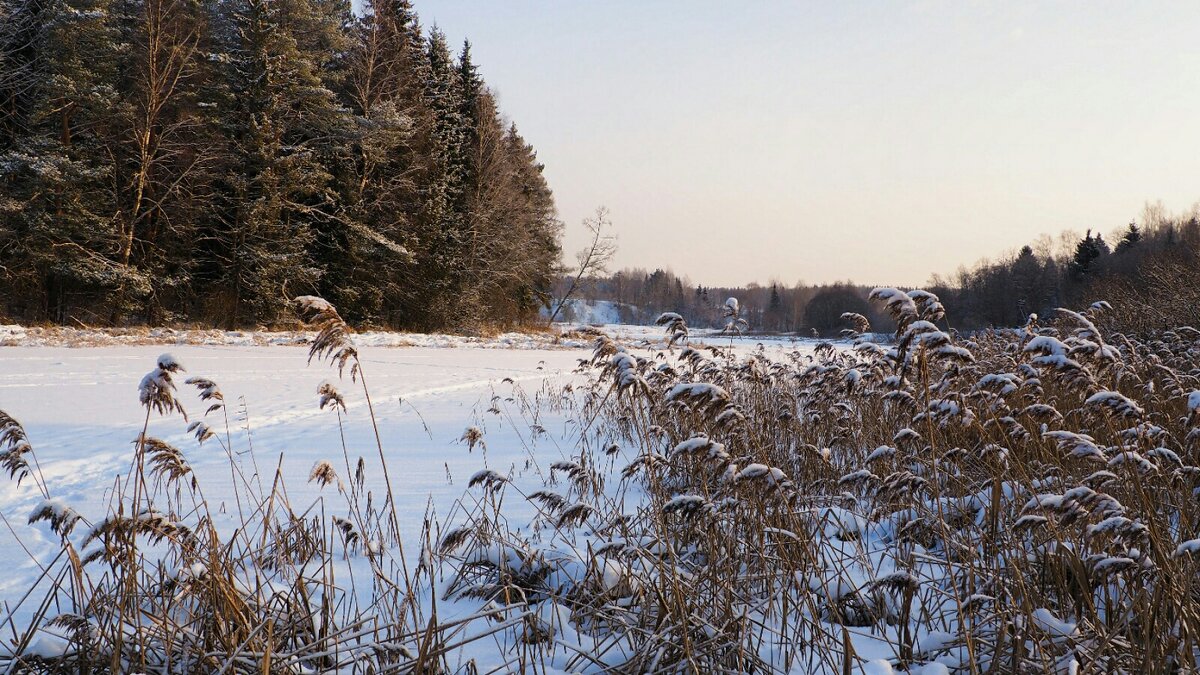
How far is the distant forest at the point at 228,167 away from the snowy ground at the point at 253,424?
17.1ft

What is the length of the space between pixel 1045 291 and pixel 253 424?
54.9 meters

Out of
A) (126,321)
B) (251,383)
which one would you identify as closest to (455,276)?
(126,321)

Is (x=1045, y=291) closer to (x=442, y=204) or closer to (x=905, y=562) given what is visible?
(x=442, y=204)

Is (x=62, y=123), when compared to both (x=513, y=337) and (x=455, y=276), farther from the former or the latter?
(x=513, y=337)

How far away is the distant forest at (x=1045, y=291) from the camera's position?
536 inches

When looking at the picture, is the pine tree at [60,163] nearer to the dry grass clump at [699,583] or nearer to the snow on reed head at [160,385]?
the dry grass clump at [699,583]

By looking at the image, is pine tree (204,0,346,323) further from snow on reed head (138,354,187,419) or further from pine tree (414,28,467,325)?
snow on reed head (138,354,187,419)

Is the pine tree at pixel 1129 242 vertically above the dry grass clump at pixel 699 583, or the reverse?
the pine tree at pixel 1129 242

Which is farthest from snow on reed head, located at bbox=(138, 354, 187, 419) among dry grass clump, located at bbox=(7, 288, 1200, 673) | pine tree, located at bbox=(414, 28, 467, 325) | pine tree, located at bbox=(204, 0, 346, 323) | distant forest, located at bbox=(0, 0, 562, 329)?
pine tree, located at bbox=(414, 28, 467, 325)

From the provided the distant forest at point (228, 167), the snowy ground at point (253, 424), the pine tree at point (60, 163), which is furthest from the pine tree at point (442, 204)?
the snowy ground at point (253, 424)

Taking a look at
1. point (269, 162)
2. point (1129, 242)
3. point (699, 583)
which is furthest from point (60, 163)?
point (1129, 242)

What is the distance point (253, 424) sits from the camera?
24.0ft

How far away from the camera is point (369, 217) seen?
85.6ft

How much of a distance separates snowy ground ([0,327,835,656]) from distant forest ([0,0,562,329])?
5206 mm
